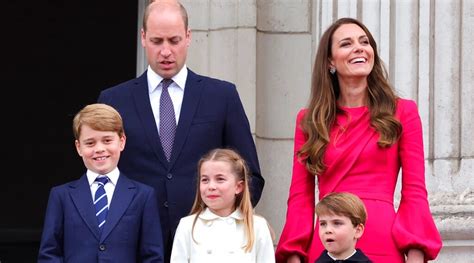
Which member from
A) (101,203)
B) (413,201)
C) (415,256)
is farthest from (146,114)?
(415,256)

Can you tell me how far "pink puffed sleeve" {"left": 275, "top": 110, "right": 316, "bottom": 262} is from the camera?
5.79m

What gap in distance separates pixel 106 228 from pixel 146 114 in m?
0.57

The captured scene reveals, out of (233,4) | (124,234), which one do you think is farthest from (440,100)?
(124,234)

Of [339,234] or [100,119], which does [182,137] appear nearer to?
[100,119]

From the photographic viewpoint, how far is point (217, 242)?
5.72 metres

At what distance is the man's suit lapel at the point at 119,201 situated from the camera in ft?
18.9

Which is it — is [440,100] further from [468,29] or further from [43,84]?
[43,84]

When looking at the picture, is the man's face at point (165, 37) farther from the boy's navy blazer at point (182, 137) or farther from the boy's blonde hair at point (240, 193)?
the boy's blonde hair at point (240, 193)

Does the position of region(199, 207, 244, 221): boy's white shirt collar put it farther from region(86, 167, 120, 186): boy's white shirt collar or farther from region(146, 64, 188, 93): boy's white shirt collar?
region(146, 64, 188, 93): boy's white shirt collar

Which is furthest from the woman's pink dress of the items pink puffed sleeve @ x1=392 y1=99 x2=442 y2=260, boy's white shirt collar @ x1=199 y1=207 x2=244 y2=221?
boy's white shirt collar @ x1=199 y1=207 x2=244 y2=221

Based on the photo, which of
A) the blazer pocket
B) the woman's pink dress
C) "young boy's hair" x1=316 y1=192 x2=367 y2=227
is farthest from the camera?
the blazer pocket

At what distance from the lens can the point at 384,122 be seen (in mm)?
5723

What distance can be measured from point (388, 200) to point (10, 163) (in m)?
9.18

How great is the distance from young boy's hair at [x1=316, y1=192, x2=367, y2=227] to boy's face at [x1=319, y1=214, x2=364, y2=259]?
20 mm
